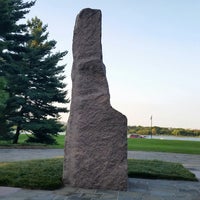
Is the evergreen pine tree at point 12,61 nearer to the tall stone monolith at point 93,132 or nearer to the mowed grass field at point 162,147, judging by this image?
the mowed grass field at point 162,147

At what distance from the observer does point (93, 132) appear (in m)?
5.25

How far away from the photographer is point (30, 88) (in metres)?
19.8

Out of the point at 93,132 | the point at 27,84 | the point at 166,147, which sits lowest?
the point at 166,147

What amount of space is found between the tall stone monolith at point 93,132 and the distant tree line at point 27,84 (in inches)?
534

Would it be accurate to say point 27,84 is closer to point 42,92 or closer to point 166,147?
point 42,92

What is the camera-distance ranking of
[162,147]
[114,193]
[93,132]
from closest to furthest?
[114,193] < [93,132] < [162,147]

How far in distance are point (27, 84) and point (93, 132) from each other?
15024 mm

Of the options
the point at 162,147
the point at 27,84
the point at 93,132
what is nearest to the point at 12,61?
the point at 27,84

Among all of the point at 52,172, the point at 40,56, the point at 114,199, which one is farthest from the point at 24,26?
the point at 114,199

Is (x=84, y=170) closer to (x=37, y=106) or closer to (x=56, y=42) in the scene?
(x=37, y=106)

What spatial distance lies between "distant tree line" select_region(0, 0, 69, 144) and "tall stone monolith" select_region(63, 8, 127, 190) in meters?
13.6

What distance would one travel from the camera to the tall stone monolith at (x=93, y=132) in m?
5.17

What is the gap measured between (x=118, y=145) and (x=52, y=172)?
1827 millimetres

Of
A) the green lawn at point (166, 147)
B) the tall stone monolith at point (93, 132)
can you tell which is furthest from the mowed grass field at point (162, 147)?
the tall stone monolith at point (93, 132)
